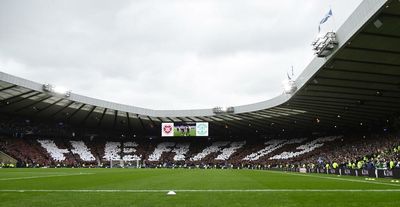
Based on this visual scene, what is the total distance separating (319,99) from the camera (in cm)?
4269

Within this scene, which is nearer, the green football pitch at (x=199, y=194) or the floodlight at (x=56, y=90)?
the green football pitch at (x=199, y=194)

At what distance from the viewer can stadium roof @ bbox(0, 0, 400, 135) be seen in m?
23.2

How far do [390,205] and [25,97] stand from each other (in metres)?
49.9

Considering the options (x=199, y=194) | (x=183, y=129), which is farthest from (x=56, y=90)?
(x=199, y=194)

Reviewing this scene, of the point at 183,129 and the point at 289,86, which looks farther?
the point at 183,129

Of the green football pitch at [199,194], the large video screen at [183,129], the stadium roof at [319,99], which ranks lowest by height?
the green football pitch at [199,194]

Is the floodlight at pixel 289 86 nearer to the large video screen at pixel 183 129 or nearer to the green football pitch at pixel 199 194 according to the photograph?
the green football pitch at pixel 199 194

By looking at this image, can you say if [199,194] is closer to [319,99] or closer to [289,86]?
[289,86]

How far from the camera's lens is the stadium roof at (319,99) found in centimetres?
2322

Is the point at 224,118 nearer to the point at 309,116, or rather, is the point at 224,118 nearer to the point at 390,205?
the point at 309,116

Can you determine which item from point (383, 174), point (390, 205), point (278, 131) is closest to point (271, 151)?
point (278, 131)

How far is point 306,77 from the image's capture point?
33.8 meters

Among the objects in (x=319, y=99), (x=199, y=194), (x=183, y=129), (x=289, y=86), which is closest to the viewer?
(x=199, y=194)

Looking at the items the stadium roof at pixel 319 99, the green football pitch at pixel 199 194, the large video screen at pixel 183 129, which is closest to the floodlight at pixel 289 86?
the stadium roof at pixel 319 99
